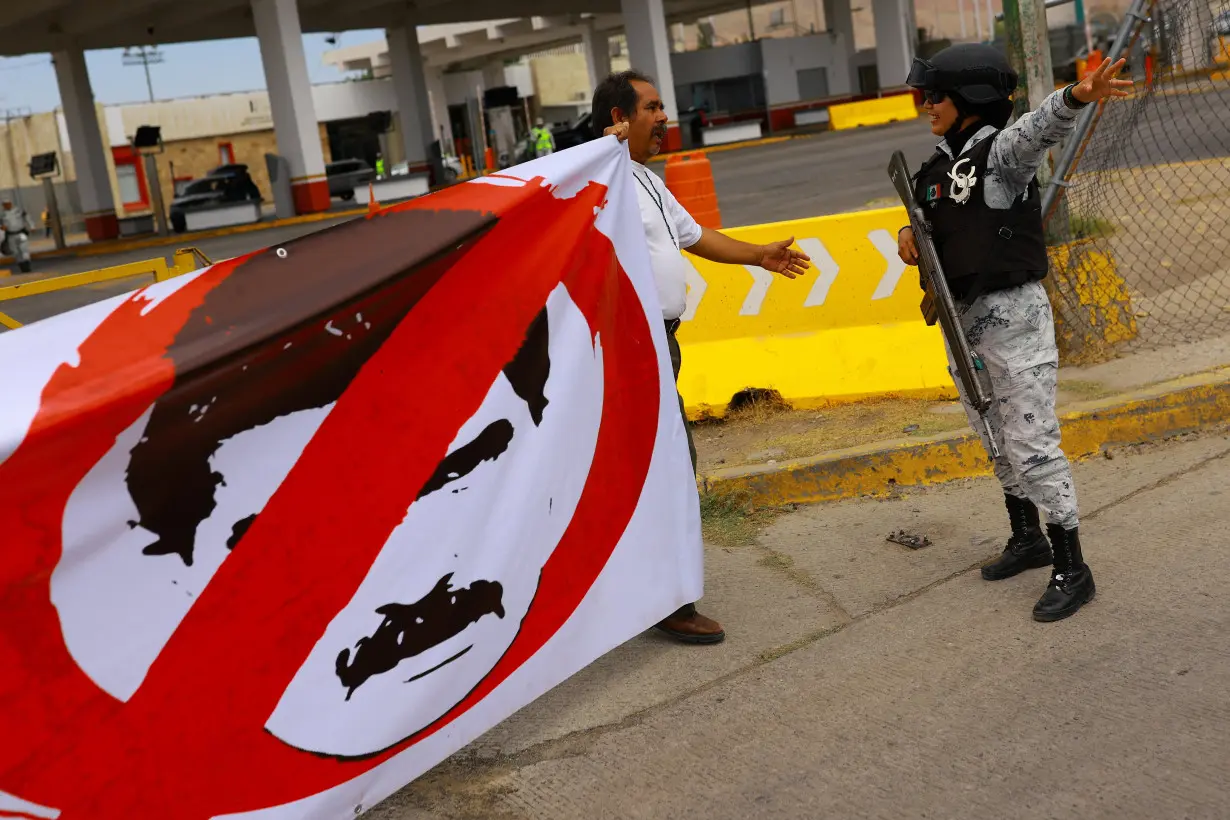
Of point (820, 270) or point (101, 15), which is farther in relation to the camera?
point (101, 15)

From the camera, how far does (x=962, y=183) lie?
3846mm

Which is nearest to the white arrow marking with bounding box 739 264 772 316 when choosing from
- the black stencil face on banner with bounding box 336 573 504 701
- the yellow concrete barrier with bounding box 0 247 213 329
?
the yellow concrete barrier with bounding box 0 247 213 329

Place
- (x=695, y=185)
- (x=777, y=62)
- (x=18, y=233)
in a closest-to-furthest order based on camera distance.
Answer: (x=695, y=185)
(x=18, y=233)
(x=777, y=62)

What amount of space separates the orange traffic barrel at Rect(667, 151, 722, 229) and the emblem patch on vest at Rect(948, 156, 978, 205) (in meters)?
6.26

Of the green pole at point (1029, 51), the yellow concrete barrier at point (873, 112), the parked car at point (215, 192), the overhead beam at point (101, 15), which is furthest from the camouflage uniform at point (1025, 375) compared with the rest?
the yellow concrete barrier at point (873, 112)

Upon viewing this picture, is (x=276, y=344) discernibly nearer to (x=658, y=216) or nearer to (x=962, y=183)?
(x=658, y=216)

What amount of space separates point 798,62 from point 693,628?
4439cm

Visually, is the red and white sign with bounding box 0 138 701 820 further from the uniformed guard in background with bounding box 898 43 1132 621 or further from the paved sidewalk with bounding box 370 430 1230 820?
the uniformed guard in background with bounding box 898 43 1132 621

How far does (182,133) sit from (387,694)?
199 feet

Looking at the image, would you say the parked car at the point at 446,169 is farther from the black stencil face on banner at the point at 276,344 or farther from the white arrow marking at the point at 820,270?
the black stencil face on banner at the point at 276,344

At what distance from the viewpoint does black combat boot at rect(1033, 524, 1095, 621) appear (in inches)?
151

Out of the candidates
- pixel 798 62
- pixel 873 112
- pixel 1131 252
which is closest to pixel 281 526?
pixel 1131 252

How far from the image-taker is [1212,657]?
3443 millimetres

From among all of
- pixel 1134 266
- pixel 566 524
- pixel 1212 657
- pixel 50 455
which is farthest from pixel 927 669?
pixel 1134 266
